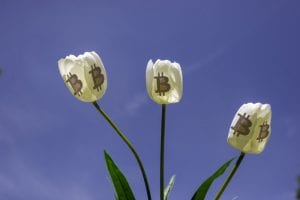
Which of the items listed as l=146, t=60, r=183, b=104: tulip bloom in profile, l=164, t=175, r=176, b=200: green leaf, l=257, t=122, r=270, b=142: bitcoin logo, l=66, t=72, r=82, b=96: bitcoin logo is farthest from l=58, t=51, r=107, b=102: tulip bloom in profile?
l=257, t=122, r=270, b=142: bitcoin logo

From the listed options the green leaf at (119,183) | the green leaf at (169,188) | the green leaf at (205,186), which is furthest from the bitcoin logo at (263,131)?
the green leaf at (119,183)

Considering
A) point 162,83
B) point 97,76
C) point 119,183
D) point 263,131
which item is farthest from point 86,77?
point 263,131

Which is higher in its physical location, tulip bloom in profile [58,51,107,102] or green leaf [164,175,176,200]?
tulip bloom in profile [58,51,107,102]

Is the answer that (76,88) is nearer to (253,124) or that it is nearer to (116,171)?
(116,171)

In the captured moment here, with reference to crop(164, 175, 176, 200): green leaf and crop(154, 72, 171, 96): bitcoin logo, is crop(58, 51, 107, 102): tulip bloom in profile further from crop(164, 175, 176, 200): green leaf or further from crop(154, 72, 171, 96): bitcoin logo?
crop(164, 175, 176, 200): green leaf

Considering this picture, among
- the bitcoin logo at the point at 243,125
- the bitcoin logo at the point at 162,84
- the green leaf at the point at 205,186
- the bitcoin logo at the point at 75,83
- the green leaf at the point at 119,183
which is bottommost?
the green leaf at the point at 205,186

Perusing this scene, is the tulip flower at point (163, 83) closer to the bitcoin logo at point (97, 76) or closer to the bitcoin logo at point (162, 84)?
the bitcoin logo at point (162, 84)
